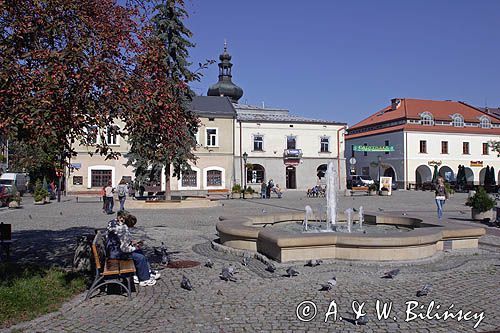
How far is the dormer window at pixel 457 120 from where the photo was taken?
2275 inches

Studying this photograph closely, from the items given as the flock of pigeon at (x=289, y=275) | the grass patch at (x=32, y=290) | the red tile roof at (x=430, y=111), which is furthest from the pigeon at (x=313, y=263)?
the red tile roof at (x=430, y=111)

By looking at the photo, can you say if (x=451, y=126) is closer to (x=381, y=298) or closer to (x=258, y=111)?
(x=258, y=111)

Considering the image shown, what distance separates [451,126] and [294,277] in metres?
55.4

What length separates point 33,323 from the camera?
559 centimetres

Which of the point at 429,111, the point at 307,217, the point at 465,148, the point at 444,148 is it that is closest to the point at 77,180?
the point at 307,217

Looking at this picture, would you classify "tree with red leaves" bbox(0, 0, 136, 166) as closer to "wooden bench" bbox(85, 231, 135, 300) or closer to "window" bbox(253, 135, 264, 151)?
"wooden bench" bbox(85, 231, 135, 300)

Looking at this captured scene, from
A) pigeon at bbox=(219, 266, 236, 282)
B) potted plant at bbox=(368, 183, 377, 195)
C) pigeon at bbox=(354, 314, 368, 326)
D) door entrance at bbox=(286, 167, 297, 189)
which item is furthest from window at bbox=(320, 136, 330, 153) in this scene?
pigeon at bbox=(354, 314, 368, 326)

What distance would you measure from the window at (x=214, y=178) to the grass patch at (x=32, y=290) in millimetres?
37510

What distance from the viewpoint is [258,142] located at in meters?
48.1

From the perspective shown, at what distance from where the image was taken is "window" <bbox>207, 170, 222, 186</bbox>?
152 ft

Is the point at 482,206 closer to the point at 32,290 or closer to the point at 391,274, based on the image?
the point at 391,274

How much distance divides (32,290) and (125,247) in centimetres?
143

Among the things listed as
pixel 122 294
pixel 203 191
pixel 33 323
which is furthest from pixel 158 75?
pixel 203 191

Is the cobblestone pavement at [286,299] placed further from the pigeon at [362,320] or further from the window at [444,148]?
the window at [444,148]
